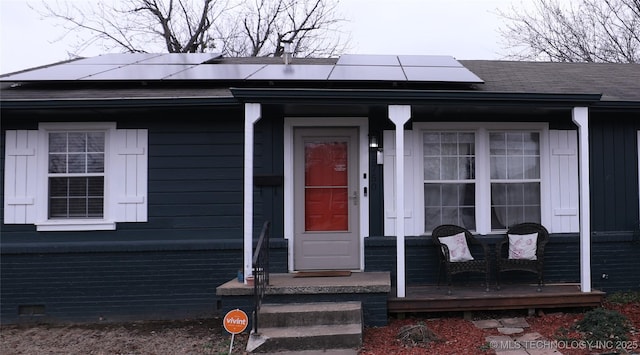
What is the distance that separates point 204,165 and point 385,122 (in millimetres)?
2395

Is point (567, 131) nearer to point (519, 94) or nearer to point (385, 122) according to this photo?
point (519, 94)

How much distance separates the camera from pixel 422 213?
5.41 meters

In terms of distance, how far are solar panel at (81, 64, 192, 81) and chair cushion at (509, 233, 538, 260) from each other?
509 cm

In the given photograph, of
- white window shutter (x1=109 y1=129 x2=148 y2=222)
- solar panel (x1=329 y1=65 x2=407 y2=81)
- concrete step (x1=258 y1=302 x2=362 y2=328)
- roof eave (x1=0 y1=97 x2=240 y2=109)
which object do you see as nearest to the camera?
concrete step (x1=258 y1=302 x2=362 y2=328)

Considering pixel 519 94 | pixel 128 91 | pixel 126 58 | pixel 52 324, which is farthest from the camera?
pixel 126 58

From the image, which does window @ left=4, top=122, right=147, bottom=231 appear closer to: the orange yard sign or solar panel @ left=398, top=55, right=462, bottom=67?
the orange yard sign

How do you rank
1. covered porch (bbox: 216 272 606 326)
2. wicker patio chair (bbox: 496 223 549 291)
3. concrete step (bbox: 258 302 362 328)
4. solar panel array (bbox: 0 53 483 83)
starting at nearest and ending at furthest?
concrete step (bbox: 258 302 362 328) < covered porch (bbox: 216 272 606 326) < wicker patio chair (bbox: 496 223 549 291) < solar panel array (bbox: 0 53 483 83)

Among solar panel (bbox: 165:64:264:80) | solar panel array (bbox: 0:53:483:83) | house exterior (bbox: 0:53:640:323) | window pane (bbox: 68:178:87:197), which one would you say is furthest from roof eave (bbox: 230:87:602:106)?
window pane (bbox: 68:178:87:197)

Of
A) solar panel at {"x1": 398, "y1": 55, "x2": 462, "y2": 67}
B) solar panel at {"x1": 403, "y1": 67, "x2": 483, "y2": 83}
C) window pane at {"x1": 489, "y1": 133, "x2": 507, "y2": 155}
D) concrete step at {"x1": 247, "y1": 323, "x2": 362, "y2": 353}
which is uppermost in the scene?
solar panel at {"x1": 398, "y1": 55, "x2": 462, "y2": 67}

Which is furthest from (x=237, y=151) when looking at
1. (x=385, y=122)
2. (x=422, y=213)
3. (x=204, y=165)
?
(x=422, y=213)

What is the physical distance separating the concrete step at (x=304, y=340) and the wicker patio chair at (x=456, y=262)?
59.9 inches

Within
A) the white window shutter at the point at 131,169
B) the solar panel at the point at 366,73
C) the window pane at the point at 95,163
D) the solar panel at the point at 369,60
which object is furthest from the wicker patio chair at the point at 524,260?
the window pane at the point at 95,163

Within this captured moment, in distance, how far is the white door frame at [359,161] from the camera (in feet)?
17.5

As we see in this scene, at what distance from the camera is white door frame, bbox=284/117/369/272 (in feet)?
17.5
